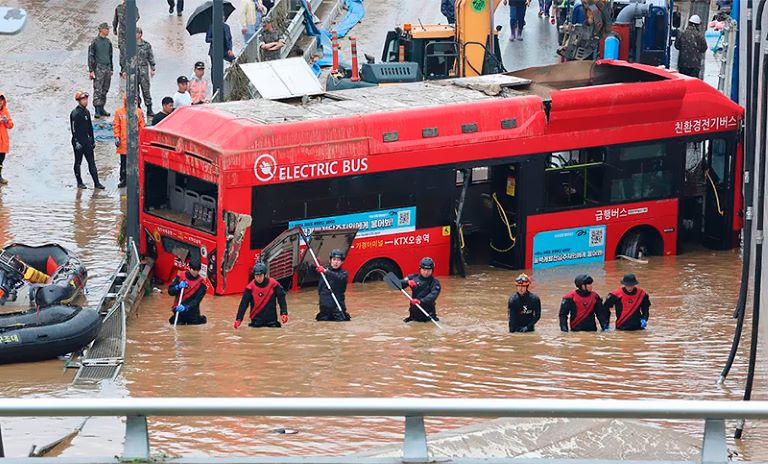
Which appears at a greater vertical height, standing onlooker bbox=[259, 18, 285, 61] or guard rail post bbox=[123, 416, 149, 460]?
guard rail post bbox=[123, 416, 149, 460]

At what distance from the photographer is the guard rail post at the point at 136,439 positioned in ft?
21.3

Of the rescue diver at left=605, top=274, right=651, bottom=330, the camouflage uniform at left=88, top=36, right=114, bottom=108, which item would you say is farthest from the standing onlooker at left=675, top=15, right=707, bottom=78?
the rescue diver at left=605, top=274, right=651, bottom=330

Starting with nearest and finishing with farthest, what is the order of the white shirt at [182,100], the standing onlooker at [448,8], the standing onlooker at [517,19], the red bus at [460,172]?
the red bus at [460,172] < the white shirt at [182,100] < the standing onlooker at [448,8] < the standing onlooker at [517,19]

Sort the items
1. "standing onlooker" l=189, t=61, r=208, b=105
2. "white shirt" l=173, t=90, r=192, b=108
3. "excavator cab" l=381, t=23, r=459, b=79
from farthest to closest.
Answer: "excavator cab" l=381, t=23, r=459, b=79 < "standing onlooker" l=189, t=61, r=208, b=105 < "white shirt" l=173, t=90, r=192, b=108

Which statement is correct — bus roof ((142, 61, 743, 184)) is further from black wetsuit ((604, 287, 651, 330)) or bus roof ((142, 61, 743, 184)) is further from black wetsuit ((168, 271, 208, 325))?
black wetsuit ((604, 287, 651, 330))

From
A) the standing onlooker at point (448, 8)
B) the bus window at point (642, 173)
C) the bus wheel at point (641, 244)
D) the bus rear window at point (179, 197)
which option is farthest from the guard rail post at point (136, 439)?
the standing onlooker at point (448, 8)

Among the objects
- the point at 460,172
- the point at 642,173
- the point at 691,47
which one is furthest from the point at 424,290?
the point at 691,47

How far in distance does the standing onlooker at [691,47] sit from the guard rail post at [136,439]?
83.8ft

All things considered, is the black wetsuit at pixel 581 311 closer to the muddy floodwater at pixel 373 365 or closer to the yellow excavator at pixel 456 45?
the muddy floodwater at pixel 373 365

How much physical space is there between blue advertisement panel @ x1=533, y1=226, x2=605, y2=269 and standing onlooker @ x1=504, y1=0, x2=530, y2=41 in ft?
45.8

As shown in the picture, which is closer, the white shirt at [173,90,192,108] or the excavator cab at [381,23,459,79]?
the white shirt at [173,90,192,108]

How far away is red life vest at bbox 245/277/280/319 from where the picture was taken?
57.6 ft

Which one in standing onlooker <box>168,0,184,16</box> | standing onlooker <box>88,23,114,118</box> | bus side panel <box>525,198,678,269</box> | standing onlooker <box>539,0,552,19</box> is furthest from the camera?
standing onlooker <box>539,0,552,19</box>

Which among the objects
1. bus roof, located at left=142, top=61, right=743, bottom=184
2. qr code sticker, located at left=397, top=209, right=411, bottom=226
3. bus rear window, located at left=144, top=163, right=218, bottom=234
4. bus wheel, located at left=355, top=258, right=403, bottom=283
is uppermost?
bus roof, located at left=142, top=61, right=743, bottom=184
